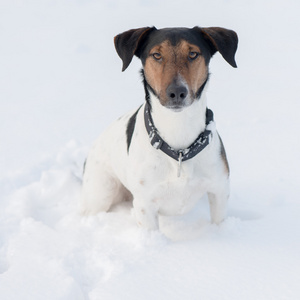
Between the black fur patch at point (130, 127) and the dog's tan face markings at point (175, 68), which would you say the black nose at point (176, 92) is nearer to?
the dog's tan face markings at point (175, 68)

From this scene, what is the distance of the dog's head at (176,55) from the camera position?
8.91ft

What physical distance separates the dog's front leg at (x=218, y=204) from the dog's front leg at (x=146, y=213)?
45 cm

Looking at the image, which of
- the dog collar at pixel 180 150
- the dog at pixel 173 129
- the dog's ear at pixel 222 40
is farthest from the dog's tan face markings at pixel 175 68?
the dog collar at pixel 180 150

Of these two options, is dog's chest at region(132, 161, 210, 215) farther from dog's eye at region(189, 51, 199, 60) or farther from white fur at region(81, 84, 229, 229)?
dog's eye at region(189, 51, 199, 60)

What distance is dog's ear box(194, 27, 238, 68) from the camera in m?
2.89

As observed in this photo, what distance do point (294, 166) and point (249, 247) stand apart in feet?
4.93

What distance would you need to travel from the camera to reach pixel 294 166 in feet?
14.2

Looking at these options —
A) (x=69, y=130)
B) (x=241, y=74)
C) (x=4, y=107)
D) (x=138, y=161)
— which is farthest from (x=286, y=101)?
(x=4, y=107)

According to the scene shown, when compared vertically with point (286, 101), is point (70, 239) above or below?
below

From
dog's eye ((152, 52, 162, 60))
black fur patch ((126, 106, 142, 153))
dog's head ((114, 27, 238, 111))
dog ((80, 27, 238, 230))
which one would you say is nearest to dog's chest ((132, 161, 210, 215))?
dog ((80, 27, 238, 230))

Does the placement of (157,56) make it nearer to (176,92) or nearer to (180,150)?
(176,92)

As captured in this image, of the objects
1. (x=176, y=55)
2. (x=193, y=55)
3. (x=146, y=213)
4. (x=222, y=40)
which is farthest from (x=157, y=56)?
(x=146, y=213)

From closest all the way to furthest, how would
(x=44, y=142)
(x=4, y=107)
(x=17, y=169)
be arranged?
(x=17, y=169)
(x=44, y=142)
(x=4, y=107)

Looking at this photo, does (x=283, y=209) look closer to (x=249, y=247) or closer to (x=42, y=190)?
(x=249, y=247)
